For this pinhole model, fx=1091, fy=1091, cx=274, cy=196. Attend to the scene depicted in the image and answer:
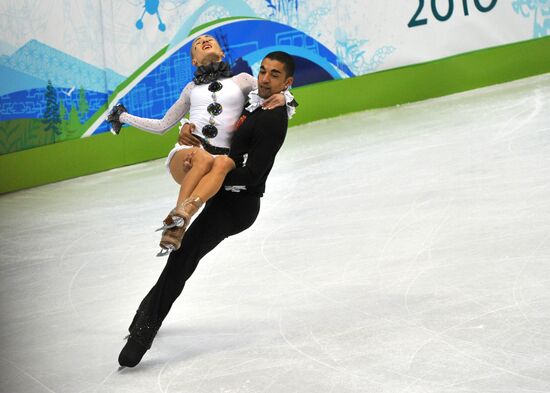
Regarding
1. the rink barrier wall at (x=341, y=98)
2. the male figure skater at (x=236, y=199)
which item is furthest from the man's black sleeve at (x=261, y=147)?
the rink barrier wall at (x=341, y=98)

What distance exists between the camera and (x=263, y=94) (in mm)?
4480

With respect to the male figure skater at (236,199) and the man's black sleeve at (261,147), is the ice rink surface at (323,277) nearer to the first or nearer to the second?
the male figure skater at (236,199)

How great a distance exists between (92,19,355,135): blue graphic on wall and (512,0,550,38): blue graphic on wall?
2.02 m

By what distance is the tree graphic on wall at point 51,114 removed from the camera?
8398mm

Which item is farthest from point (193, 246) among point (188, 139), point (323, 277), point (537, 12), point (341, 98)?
point (537, 12)

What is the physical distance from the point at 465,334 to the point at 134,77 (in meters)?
4.88

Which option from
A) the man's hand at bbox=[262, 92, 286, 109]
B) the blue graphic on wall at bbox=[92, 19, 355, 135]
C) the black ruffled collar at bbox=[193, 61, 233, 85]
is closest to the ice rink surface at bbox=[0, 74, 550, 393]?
the blue graphic on wall at bbox=[92, 19, 355, 135]

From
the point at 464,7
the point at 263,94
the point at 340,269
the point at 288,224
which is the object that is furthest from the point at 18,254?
the point at 464,7

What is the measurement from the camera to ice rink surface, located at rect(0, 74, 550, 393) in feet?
14.5

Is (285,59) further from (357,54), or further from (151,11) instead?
(357,54)

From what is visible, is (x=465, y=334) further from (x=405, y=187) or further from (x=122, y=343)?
(x=405, y=187)

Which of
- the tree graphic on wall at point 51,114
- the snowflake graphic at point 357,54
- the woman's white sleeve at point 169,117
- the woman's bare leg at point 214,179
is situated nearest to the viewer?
the woman's bare leg at point 214,179

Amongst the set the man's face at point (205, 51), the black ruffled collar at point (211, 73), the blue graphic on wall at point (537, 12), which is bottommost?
the blue graphic on wall at point (537, 12)

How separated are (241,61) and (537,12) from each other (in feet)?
11.1
